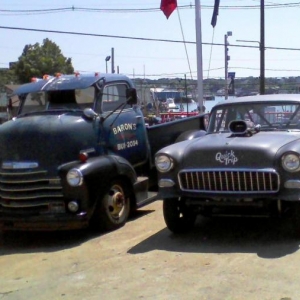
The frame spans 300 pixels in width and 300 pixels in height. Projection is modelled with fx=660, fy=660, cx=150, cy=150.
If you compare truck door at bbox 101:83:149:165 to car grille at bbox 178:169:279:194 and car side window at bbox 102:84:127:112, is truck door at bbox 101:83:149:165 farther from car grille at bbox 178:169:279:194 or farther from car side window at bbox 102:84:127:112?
car grille at bbox 178:169:279:194

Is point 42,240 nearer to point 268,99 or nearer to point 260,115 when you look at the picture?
point 260,115

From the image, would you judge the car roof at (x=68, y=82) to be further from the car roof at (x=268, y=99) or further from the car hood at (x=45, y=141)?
the car roof at (x=268, y=99)

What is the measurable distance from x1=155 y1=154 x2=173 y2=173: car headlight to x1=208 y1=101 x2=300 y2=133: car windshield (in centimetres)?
131

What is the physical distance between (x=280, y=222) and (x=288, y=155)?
167 cm

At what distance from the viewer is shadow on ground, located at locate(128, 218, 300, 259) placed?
306 inches

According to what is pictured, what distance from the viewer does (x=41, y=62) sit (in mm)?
39250

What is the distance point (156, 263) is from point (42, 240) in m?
2.49

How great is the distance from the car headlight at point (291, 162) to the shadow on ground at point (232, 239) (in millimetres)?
909

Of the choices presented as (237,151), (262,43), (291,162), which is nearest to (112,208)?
(237,151)

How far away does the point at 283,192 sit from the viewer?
7.65 m

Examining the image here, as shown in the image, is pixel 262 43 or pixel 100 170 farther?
pixel 262 43

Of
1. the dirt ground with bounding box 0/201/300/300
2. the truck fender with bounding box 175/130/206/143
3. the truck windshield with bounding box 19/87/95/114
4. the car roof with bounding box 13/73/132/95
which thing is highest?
the car roof with bounding box 13/73/132/95

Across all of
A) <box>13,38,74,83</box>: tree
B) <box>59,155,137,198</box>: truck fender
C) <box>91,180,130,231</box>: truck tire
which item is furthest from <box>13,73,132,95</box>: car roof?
<box>13,38,74,83</box>: tree

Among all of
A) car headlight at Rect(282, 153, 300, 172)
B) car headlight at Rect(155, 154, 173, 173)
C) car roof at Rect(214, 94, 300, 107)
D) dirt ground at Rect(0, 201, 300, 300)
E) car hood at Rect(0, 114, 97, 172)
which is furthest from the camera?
car roof at Rect(214, 94, 300, 107)
